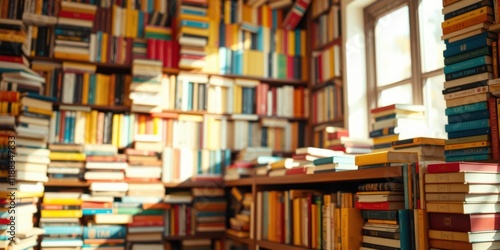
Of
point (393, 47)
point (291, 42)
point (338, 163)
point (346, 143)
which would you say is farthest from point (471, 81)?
point (291, 42)

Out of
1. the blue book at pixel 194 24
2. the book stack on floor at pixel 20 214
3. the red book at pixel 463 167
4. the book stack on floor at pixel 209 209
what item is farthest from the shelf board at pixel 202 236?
the red book at pixel 463 167

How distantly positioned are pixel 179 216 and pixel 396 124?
1.85 meters

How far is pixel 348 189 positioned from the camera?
2.81 m

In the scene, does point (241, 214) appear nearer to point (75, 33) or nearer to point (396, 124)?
point (396, 124)

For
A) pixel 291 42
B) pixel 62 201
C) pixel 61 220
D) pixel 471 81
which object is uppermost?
pixel 291 42

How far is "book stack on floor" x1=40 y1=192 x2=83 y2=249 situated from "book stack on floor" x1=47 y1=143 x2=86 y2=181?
5.1 inches

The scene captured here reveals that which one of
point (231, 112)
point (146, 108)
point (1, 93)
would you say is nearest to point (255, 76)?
point (231, 112)

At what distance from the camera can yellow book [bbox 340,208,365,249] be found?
7.26 ft

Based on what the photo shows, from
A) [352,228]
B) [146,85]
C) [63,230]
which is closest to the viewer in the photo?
[352,228]

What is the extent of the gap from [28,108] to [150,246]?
133 cm

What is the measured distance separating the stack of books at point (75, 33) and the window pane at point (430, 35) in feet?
8.00

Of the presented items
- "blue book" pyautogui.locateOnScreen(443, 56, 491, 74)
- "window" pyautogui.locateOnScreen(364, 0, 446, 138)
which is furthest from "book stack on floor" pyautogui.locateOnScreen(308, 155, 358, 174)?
"window" pyautogui.locateOnScreen(364, 0, 446, 138)

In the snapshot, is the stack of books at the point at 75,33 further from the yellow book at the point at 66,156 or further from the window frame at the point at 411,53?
the window frame at the point at 411,53

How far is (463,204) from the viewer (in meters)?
1.70
